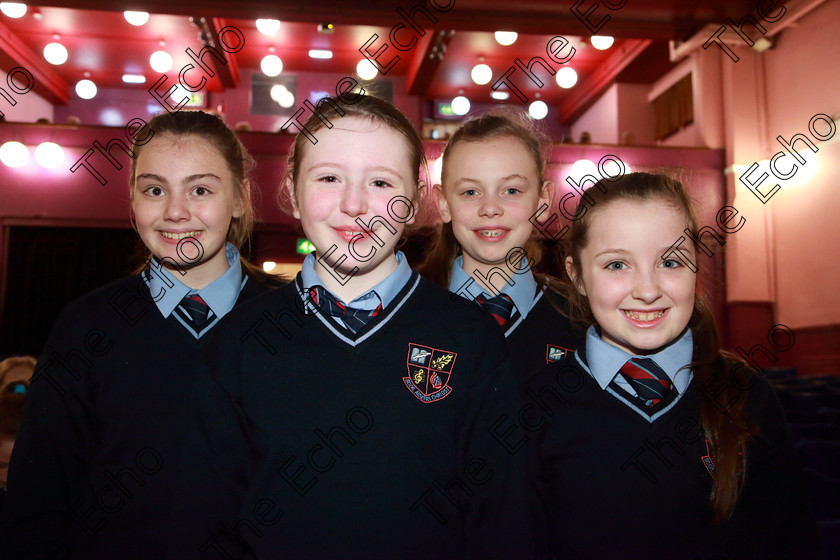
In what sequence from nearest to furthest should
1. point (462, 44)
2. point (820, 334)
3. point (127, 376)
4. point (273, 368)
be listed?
point (273, 368) → point (127, 376) → point (820, 334) → point (462, 44)

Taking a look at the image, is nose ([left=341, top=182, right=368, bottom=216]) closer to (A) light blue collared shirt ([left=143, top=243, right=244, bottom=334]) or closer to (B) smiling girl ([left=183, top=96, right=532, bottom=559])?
(B) smiling girl ([left=183, top=96, right=532, bottom=559])

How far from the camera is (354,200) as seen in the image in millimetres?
1337

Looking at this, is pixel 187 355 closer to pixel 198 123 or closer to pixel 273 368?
pixel 273 368

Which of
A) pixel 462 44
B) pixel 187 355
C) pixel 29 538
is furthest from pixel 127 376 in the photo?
pixel 462 44

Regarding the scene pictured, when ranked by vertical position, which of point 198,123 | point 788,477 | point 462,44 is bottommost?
point 788,477

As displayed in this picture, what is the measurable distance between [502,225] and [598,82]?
972 cm

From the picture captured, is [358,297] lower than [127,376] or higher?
higher

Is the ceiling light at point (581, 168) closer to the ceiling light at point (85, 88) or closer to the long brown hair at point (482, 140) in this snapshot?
the long brown hair at point (482, 140)

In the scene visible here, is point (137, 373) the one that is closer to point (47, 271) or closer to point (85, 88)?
point (47, 271)

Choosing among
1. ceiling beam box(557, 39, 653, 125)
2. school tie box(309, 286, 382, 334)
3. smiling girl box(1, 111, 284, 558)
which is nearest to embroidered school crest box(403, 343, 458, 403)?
school tie box(309, 286, 382, 334)

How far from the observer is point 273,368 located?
128 cm

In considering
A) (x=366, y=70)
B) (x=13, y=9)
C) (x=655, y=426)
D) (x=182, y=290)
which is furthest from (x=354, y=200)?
(x=366, y=70)

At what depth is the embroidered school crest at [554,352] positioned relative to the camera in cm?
173

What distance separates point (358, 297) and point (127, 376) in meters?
0.61
